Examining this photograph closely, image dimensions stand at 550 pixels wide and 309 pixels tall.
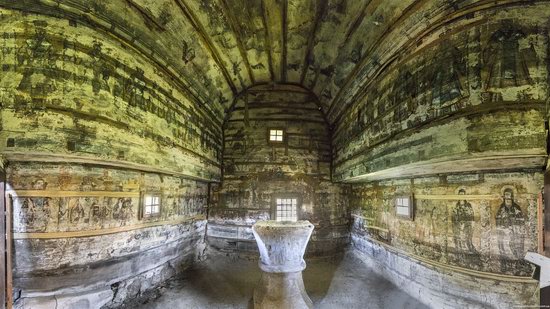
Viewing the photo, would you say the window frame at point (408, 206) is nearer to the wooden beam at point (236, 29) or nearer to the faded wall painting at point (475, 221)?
the faded wall painting at point (475, 221)

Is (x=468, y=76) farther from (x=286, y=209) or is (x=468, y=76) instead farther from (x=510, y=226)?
(x=286, y=209)

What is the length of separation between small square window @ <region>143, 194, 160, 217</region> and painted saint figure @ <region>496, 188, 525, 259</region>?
6517mm

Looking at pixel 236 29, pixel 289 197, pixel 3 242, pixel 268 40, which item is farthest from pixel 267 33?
pixel 3 242

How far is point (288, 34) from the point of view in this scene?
598 centimetres

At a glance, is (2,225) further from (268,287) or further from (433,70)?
(433,70)

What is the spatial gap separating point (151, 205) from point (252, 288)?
3.15 metres

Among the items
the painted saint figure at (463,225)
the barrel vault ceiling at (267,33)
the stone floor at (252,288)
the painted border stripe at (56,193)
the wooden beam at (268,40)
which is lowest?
the stone floor at (252,288)

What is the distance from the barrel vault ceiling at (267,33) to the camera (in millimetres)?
3686

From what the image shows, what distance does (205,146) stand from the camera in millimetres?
7633

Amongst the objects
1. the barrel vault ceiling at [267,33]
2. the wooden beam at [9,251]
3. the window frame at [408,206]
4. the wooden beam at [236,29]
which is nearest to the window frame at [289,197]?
the barrel vault ceiling at [267,33]

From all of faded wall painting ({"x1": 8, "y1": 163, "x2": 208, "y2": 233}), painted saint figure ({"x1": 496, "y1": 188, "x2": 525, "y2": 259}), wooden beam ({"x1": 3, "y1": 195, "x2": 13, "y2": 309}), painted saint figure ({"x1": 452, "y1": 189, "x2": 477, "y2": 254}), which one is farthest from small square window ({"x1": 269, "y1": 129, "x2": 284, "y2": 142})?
wooden beam ({"x1": 3, "y1": 195, "x2": 13, "y2": 309})

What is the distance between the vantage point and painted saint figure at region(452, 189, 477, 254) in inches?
163

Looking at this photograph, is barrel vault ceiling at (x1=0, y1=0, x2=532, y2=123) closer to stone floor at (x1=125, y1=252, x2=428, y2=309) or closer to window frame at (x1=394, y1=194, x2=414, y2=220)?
window frame at (x1=394, y1=194, x2=414, y2=220)

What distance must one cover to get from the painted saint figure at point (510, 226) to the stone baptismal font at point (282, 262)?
117 inches
